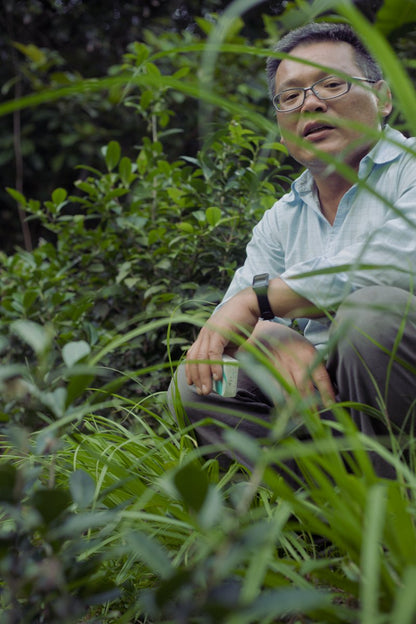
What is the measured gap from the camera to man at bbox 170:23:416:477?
1.08m

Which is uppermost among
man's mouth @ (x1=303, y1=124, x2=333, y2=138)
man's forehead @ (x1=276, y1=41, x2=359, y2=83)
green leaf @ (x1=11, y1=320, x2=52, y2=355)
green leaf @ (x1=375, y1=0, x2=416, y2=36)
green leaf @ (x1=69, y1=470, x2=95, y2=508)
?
green leaf @ (x1=375, y1=0, x2=416, y2=36)

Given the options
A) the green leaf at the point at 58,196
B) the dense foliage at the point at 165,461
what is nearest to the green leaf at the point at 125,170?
the dense foliage at the point at 165,461

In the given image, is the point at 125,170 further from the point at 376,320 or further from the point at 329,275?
the point at 376,320

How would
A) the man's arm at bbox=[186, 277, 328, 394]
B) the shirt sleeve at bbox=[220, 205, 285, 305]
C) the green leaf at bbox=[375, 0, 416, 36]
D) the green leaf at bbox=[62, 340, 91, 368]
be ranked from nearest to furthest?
the green leaf at bbox=[62, 340, 91, 368]
the green leaf at bbox=[375, 0, 416, 36]
the man's arm at bbox=[186, 277, 328, 394]
the shirt sleeve at bbox=[220, 205, 285, 305]

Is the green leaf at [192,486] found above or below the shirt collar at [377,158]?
below

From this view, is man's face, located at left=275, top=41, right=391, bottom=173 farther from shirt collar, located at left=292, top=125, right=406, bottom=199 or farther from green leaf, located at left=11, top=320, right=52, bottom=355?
green leaf, located at left=11, top=320, right=52, bottom=355

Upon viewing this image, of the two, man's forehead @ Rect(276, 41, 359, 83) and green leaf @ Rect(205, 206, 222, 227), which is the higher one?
man's forehead @ Rect(276, 41, 359, 83)

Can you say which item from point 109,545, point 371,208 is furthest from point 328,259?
point 109,545

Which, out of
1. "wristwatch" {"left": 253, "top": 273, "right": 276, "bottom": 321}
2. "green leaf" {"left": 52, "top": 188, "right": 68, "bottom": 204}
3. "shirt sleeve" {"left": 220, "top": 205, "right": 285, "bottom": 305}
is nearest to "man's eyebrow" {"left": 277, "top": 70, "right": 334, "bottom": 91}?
"shirt sleeve" {"left": 220, "top": 205, "right": 285, "bottom": 305}

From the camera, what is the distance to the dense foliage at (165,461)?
531 mm

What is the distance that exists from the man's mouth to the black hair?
0.85 ft

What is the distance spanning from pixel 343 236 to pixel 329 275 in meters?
0.29

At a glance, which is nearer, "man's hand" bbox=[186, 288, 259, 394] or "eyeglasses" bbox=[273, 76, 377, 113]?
"man's hand" bbox=[186, 288, 259, 394]

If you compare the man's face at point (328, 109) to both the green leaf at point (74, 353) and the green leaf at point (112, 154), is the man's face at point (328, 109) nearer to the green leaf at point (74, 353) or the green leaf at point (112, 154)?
the green leaf at point (112, 154)
